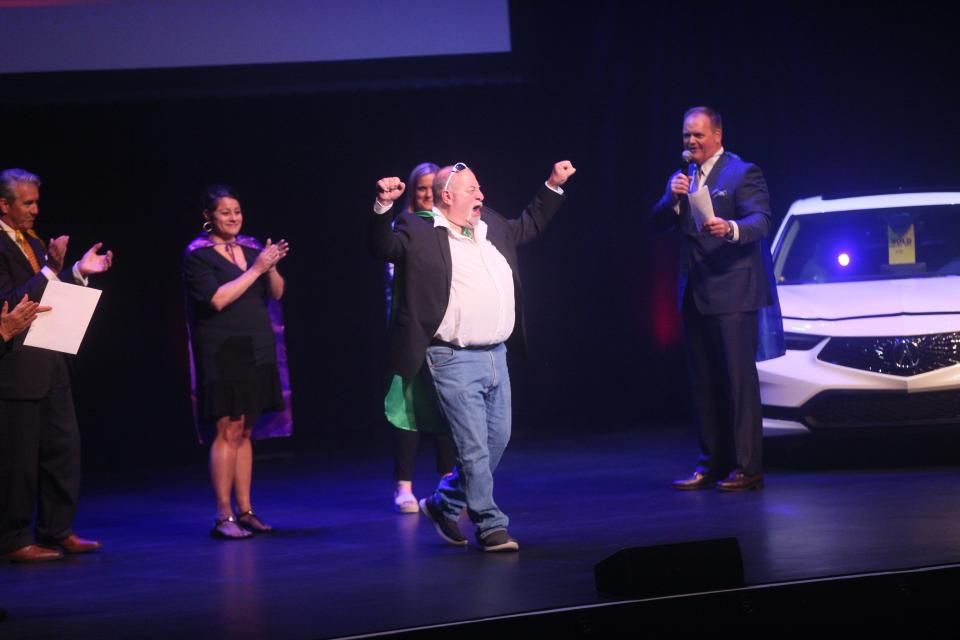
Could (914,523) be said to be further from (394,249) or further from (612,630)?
(394,249)

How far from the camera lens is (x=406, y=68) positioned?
9969mm

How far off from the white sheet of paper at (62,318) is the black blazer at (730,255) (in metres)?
3.04

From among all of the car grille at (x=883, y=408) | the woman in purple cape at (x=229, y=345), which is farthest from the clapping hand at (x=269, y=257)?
the car grille at (x=883, y=408)

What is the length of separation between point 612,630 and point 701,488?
311 centimetres

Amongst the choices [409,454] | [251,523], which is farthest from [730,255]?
[251,523]

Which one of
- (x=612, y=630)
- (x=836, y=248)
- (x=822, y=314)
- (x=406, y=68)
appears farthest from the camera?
(x=406, y=68)

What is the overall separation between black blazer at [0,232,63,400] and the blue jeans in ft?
5.53

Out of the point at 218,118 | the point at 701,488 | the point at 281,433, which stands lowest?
the point at 701,488

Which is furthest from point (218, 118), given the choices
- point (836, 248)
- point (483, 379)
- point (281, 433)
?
point (483, 379)

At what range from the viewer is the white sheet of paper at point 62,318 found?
5.74 meters

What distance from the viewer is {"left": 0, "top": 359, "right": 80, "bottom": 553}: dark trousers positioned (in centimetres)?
581

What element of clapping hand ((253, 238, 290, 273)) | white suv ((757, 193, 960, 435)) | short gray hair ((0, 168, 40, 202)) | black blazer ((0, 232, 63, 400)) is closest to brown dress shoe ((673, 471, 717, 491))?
white suv ((757, 193, 960, 435))

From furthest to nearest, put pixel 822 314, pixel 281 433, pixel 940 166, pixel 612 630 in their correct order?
pixel 940 166 < pixel 822 314 < pixel 281 433 < pixel 612 630

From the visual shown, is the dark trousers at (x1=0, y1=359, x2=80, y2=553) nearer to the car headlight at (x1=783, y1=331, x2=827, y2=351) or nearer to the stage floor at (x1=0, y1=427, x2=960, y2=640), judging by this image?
the stage floor at (x1=0, y1=427, x2=960, y2=640)
